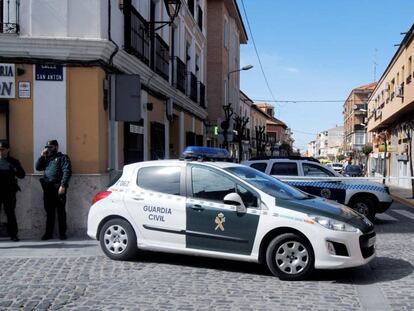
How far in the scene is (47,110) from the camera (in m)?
9.82

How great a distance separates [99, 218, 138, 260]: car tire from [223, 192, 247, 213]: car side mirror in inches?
64.8

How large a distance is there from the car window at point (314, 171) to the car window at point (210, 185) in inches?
231

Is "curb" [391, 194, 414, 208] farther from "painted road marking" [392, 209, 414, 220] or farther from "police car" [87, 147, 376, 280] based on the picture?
"police car" [87, 147, 376, 280]

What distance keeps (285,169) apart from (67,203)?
17.9 feet

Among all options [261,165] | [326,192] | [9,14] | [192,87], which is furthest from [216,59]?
[9,14]

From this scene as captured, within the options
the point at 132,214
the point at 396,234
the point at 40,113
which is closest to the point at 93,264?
the point at 132,214

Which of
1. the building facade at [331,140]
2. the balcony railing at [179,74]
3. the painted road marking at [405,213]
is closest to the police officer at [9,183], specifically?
the balcony railing at [179,74]

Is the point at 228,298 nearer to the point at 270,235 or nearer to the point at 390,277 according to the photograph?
the point at 270,235

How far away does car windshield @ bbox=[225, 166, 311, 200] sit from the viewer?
6934 mm

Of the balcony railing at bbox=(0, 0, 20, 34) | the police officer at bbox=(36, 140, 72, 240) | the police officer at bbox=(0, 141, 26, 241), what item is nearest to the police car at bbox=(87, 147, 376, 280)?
the police officer at bbox=(36, 140, 72, 240)

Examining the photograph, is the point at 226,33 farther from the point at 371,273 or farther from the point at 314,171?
the point at 371,273

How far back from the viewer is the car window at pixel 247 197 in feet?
22.0

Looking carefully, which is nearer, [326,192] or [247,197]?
[247,197]

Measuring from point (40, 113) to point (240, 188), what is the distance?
485 centimetres
